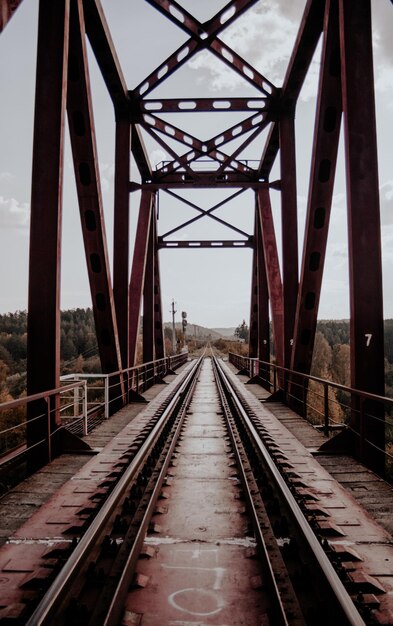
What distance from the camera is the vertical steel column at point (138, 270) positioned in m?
11.5

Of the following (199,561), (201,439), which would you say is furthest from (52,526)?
(201,439)

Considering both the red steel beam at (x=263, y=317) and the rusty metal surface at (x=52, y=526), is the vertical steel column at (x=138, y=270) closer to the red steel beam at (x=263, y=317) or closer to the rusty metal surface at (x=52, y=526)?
the red steel beam at (x=263, y=317)

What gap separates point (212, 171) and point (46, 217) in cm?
1028

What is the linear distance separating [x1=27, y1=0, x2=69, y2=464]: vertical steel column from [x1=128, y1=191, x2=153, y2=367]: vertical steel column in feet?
18.1

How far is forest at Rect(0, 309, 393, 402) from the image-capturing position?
68750 millimetres

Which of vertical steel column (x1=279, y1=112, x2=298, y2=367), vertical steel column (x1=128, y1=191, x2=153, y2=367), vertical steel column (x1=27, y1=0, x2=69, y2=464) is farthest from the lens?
vertical steel column (x1=128, y1=191, x2=153, y2=367)

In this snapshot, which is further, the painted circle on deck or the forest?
the forest

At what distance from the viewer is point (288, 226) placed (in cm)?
1094

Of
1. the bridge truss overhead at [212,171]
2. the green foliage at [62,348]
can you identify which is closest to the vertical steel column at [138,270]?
the bridge truss overhead at [212,171]

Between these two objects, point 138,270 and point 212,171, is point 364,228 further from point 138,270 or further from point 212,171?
point 212,171

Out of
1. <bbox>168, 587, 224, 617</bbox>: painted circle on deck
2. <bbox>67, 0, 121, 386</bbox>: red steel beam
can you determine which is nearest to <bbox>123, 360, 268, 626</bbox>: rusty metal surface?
<bbox>168, 587, 224, 617</bbox>: painted circle on deck

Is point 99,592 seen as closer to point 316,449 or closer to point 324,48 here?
point 316,449

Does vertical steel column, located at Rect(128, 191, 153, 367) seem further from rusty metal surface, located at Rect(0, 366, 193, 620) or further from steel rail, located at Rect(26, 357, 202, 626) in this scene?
steel rail, located at Rect(26, 357, 202, 626)

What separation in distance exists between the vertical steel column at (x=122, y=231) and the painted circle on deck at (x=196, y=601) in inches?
325
